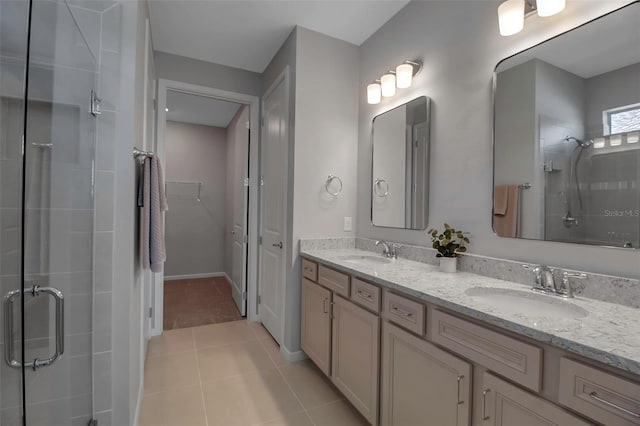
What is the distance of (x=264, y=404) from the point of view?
75.0 inches

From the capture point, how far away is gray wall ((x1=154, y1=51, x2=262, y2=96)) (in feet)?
9.45

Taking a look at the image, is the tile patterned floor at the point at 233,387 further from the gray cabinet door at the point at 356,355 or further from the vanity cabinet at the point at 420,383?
the vanity cabinet at the point at 420,383

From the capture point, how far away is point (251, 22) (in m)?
2.40

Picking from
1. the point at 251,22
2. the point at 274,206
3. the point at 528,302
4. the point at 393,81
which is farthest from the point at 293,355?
the point at 251,22

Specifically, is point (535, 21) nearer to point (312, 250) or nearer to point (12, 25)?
point (312, 250)

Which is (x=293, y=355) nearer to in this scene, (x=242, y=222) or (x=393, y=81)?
(x=242, y=222)

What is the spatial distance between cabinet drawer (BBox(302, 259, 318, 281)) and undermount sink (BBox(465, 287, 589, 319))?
1.10 metres

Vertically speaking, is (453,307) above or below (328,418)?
above

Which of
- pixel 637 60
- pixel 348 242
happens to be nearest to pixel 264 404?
pixel 348 242

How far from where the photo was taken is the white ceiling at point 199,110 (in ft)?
13.0

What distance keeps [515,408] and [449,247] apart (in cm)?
89

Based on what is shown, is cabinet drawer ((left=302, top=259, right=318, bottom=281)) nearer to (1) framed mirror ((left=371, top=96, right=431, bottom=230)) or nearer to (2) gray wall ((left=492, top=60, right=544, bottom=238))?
(1) framed mirror ((left=371, top=96, right=431, bottom=230))

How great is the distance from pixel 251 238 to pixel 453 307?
242 cm

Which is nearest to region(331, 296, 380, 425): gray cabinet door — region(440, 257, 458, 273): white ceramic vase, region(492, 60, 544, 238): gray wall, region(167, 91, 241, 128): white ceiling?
region(440, 257, 458, 273): white ceramic vase
